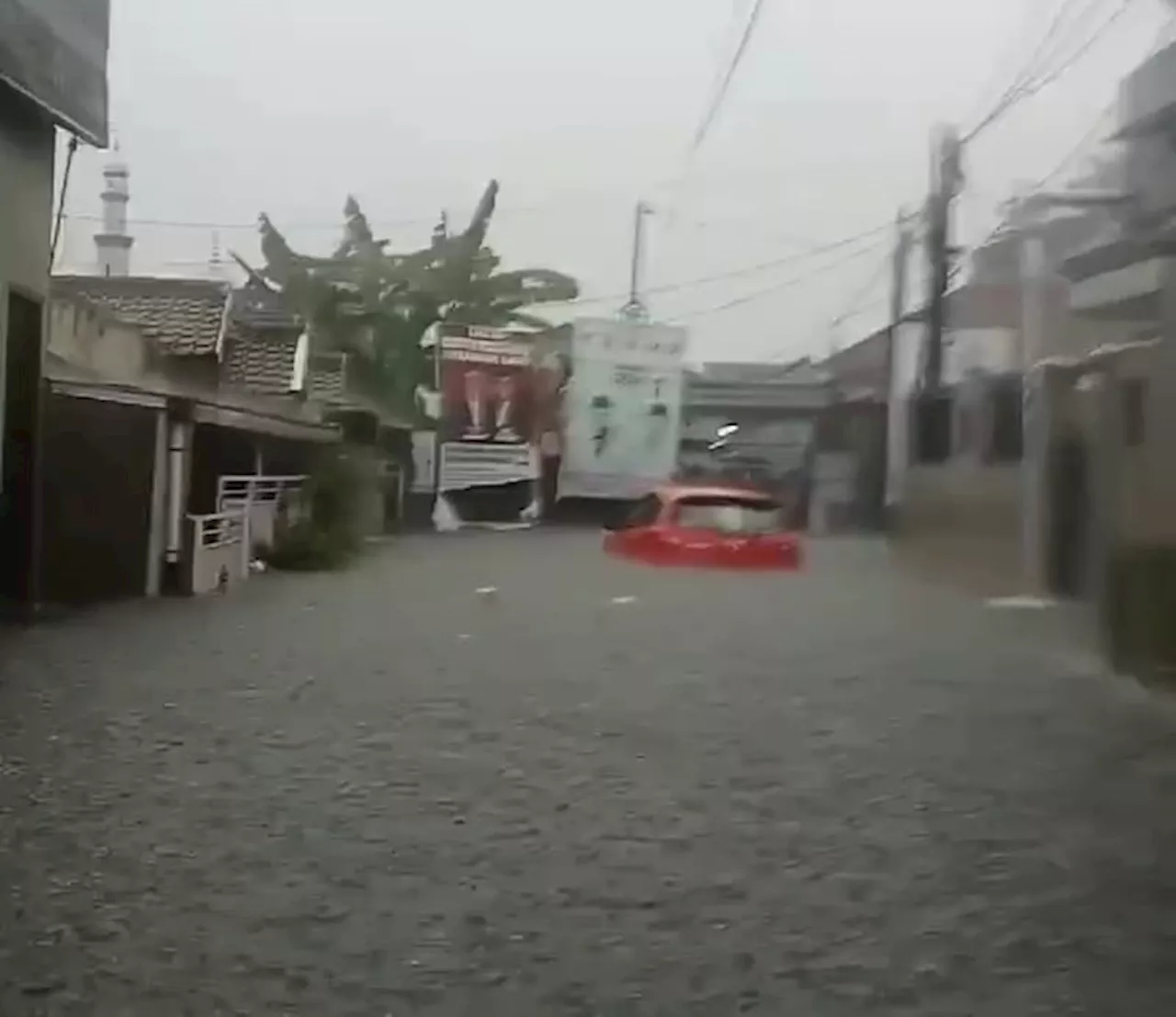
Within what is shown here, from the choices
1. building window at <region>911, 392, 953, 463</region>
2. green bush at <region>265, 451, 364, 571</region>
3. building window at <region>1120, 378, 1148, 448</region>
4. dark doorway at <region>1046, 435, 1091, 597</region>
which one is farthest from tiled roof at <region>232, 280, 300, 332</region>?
building window at <region>1120, 378, 1148, 448</region>

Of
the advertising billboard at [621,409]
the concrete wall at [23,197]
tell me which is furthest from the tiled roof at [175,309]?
the advertising billboard at [621,409]

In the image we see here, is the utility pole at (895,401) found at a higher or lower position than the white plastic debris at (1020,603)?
higher

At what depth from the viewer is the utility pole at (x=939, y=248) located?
95.6 inches

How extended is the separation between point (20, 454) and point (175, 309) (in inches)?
71.4

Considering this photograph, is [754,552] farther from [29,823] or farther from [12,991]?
[12,991]

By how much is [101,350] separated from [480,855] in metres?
3.11

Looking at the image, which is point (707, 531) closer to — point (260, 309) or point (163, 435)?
point (163, 435)

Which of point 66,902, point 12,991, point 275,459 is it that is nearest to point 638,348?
point 66,902

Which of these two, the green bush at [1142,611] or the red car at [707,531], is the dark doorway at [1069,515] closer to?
the green bush at [1142,611]

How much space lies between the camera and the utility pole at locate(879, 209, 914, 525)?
8.34ft

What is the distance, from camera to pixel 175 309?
5.31m

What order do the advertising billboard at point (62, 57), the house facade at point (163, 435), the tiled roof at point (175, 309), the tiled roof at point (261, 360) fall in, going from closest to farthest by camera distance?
the advertising billboard at point (62, 57) → the house facade at point (163, 435) → the tiled roof at point (175, 309) → the tiled roof at point (261, 360)

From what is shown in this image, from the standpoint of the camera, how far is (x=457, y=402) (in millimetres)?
3072

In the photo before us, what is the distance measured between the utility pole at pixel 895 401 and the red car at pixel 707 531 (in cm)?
18
